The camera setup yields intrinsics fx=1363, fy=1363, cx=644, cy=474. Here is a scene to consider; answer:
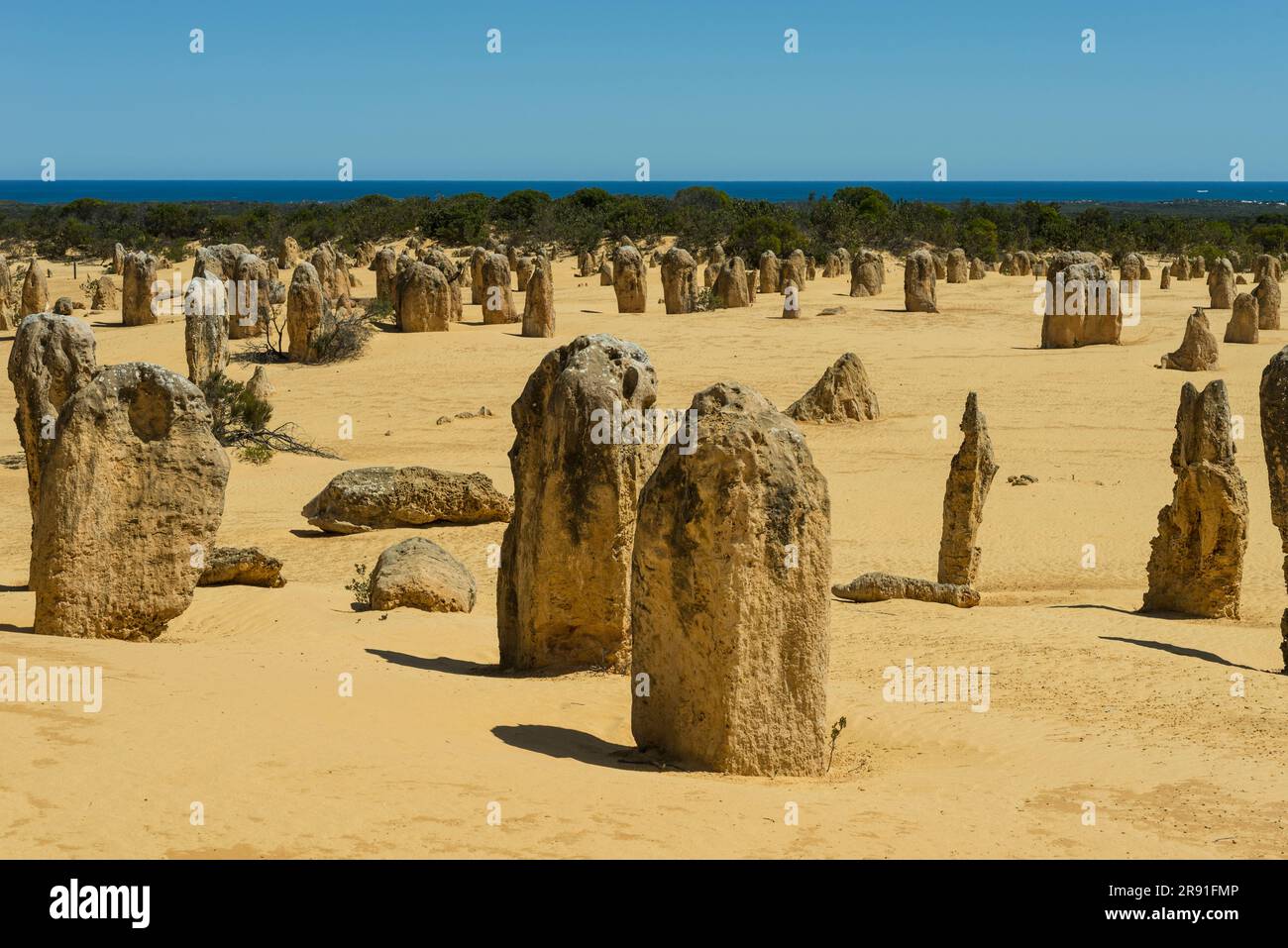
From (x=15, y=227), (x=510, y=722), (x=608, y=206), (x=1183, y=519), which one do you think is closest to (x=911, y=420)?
(x=1183, y=519)

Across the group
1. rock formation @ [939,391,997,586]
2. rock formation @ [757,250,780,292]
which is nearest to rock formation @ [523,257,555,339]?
rock formation @ [757,250,780,292]

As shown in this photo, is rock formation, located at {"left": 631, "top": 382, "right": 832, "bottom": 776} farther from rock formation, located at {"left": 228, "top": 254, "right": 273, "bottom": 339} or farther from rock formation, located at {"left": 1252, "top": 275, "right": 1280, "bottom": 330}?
rock formation, located at {"left": 1252, "top": 275, "right": 1280, "bottom": 330}

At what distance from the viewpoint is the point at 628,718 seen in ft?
27.4

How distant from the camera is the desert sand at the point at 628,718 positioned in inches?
225

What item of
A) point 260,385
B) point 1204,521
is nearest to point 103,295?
point 260,385

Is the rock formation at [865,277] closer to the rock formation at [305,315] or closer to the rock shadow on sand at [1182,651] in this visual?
the rock formation at [305,315]

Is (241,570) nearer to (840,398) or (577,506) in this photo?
(577,506)

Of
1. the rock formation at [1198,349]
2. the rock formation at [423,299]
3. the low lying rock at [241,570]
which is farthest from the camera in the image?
the rock formation at [423,299]

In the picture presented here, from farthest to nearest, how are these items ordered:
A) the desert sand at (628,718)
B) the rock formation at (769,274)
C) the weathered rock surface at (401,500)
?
the rock formation at (769,274), the weathered rock surface at (401,500), the desert sand at (628,718)

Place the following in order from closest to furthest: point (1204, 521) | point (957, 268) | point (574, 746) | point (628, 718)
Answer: point (574, 746), point (628, 718), point (1204, 521), point (957, 268)

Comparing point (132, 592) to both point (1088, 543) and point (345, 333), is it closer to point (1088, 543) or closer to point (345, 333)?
point (1088, 543)

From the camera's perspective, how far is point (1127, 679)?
33.4 feet

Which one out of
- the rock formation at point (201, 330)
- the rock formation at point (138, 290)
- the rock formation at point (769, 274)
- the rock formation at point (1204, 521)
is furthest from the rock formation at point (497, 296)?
the rock formation at point (1204, 521)

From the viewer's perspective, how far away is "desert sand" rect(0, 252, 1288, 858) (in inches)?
225
